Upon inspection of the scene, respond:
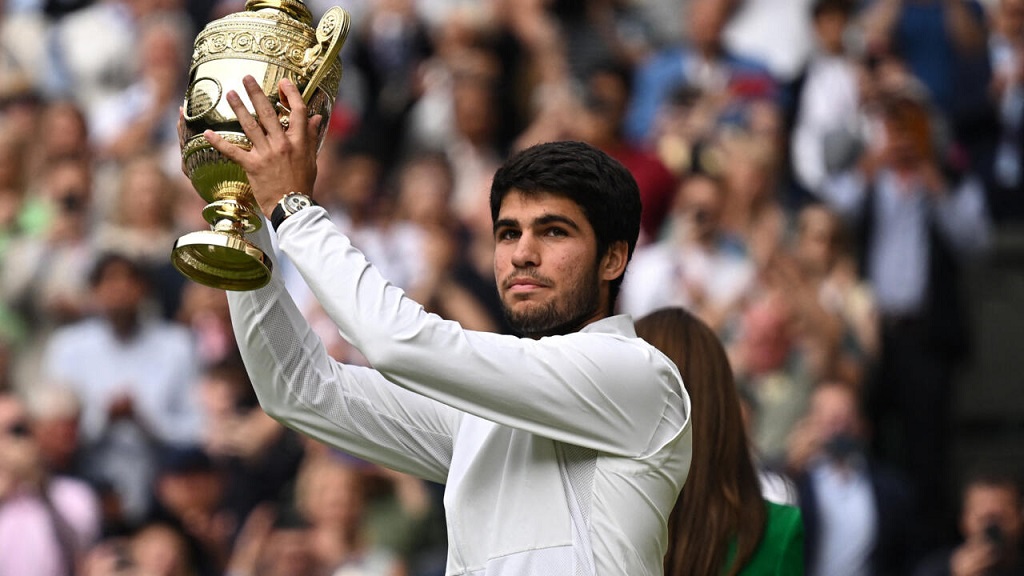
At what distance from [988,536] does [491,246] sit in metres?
2.78

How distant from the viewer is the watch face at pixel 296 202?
2.99 metres

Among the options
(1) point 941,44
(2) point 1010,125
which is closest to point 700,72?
(1) point 941,44

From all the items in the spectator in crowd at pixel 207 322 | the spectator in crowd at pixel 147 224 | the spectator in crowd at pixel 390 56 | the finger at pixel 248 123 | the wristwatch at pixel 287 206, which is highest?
the spectator in crowd at pixel 390 56

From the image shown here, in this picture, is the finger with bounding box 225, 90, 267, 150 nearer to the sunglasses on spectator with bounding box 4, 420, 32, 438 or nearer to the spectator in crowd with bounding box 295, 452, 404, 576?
the spectator in crowd with bounding box 295, 452, 404, 576

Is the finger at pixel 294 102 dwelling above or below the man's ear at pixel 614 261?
above

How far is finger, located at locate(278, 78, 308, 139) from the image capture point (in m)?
3.07

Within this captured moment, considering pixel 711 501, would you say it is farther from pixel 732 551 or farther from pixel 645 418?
pixel 645 418

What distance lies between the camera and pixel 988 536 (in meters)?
6.72

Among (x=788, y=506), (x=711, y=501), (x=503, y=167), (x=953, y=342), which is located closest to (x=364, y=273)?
(x=503, y=167)

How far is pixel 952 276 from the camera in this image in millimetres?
8078

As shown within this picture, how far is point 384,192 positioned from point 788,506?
5.14 m

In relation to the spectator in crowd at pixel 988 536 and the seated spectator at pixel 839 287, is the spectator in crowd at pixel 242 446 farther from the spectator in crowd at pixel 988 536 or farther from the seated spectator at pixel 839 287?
the spectator in crowd at pixel 988 536

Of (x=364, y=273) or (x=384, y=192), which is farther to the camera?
(x=384, y=192)

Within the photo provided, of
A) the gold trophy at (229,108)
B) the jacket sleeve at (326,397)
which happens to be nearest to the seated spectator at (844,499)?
the jacket sleeve at (326,397)
